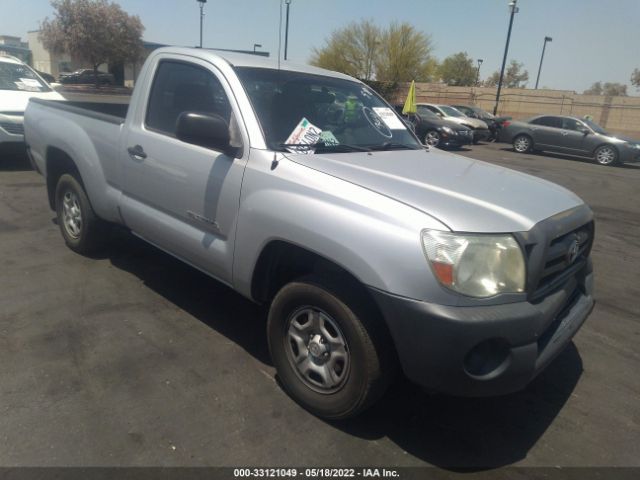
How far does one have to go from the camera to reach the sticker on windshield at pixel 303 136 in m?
3.10

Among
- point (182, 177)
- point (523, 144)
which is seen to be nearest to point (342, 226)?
point (182, 177)

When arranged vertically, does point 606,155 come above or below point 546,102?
below

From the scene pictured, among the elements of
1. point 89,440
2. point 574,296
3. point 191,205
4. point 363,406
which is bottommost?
point 89,440

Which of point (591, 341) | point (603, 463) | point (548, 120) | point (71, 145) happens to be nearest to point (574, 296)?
point (603, 463)

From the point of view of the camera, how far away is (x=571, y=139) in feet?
57.9

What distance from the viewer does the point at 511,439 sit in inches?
108

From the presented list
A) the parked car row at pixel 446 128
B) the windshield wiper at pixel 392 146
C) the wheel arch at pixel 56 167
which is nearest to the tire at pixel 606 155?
the parked car row at pixel 446 128

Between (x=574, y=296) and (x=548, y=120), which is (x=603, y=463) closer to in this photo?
(x=574, y=296)

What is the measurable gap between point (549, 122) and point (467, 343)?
18727 mm

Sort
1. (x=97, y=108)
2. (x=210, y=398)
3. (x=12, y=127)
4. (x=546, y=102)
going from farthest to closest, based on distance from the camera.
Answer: (x=546, y=102) → (x=12, y=127) → (x=97, y=108) → (x=210, y=398)

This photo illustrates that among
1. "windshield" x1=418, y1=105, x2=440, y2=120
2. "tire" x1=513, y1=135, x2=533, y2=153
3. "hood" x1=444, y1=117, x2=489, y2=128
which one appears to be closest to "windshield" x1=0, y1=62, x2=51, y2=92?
"windshield" x1=418, y1=105, x2=440, y2=120

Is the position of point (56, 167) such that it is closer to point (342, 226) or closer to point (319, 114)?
point (319, 114)

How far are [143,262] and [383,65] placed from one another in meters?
42.6

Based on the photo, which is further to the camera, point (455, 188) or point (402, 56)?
point (402, 56)
